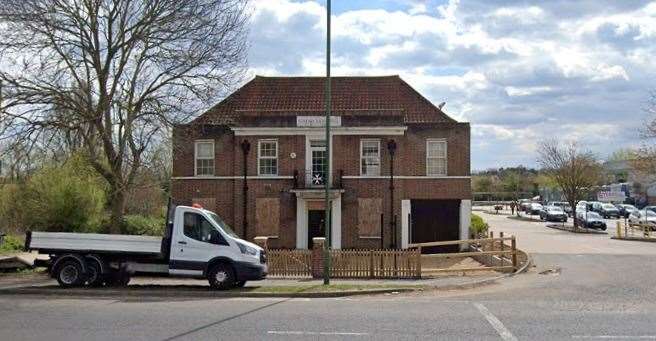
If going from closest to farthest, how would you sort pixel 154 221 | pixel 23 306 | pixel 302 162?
1. pixel 23 306
2. pixel 154 221
3. pixel 302 162

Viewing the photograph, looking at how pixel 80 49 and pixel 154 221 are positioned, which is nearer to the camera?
pixel 80 49

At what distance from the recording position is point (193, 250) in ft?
61.3

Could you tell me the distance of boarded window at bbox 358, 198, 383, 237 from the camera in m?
33.4

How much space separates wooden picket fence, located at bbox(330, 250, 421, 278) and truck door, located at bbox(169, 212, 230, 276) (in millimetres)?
4575

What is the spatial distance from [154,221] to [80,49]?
35.3ft

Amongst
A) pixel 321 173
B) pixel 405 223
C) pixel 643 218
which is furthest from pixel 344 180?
pixel 643 218

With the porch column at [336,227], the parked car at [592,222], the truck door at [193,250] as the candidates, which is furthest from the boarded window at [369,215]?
the parked car at [592,222]

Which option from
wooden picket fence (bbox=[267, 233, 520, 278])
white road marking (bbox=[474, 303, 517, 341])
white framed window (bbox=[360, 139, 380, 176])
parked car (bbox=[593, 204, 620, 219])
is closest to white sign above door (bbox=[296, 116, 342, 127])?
white framed window (bbox=[360, 139, 380, 176])

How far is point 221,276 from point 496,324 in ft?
28.1

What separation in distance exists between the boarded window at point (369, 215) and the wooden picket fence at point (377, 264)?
11.5 meters

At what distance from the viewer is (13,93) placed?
21.2 meters

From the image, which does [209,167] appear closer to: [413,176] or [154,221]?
[154,221]

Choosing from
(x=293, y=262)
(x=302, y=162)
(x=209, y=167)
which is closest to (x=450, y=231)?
(x=302, y=162)

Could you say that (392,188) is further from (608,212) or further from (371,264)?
(608,212)
